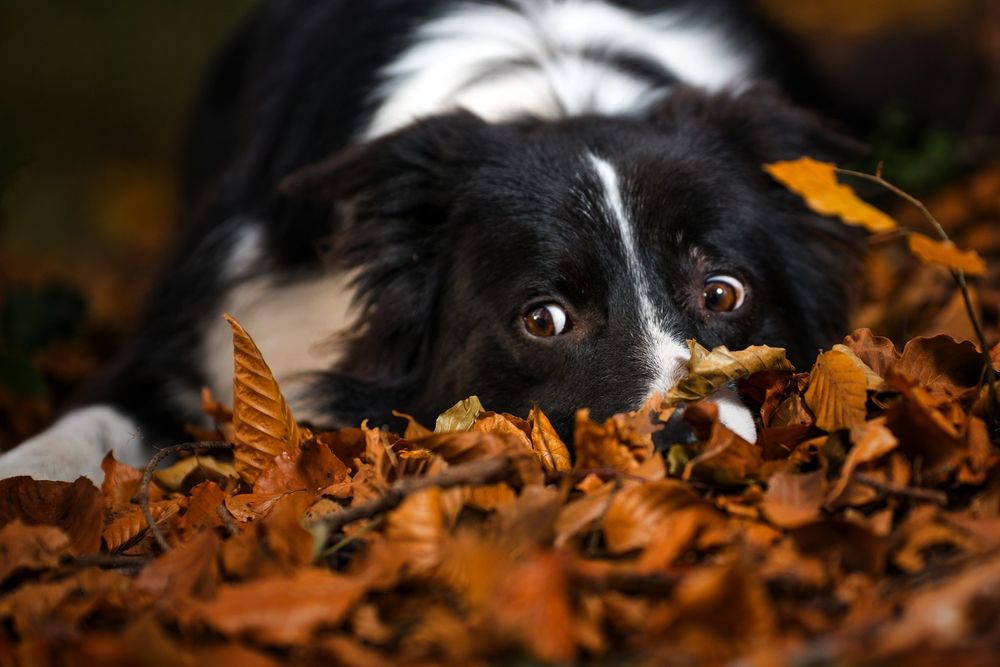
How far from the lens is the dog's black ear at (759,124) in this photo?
2.93 metres

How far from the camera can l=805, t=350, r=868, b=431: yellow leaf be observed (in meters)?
1.97

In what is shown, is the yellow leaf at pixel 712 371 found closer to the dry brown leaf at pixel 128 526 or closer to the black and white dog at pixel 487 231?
the black and white dog at pixel 487 231

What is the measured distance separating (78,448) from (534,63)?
1769mm

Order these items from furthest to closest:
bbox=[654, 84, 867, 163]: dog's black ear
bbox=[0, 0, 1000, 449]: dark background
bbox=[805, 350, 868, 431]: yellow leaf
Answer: bbox=[0, 0, 1000, 449]: dark background, bbox=[654, 84, 867, 163]: dog's black ear, bbox=[805, 350, 868, 431]: yellow leaf

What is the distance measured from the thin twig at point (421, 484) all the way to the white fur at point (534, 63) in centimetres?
151

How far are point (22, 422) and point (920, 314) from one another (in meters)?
2.89

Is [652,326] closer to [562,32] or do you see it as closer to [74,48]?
[562,32]

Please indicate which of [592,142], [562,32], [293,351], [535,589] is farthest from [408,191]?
[535,589]

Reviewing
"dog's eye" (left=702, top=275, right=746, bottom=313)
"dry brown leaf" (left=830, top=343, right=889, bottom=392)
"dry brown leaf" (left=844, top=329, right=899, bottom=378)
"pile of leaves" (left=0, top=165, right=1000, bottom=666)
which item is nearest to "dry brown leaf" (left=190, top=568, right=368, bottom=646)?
"pile of leaves" (left=0, top=165, right=1000, bottom=666)

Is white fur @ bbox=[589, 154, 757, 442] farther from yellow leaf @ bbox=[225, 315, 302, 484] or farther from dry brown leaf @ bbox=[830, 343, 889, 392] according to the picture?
yellow leaf @ bbox=[225, 315, 302, 484]

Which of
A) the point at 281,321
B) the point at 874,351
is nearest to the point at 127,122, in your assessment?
the point at 281,321

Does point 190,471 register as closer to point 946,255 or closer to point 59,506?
point 59,506

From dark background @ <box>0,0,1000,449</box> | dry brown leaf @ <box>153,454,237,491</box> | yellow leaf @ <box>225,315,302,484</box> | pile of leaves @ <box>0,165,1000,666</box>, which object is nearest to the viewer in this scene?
pile of leaves @ <box>0,165,1000,666</box>

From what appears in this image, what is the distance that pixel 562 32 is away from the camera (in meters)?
3.48
